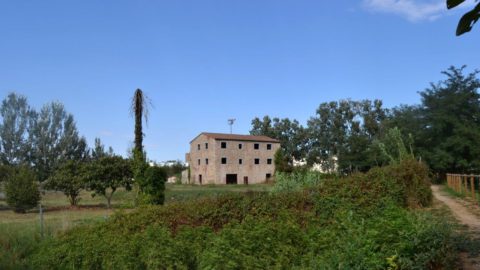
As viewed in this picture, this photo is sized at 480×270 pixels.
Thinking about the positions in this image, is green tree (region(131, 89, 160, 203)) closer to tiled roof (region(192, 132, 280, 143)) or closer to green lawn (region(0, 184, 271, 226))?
green lawn (region(0, 184, 271, 226))

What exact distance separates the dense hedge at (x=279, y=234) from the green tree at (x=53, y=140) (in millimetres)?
56060

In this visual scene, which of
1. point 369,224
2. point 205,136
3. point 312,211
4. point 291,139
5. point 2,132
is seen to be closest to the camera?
point 369,224

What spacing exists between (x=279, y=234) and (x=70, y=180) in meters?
28.0

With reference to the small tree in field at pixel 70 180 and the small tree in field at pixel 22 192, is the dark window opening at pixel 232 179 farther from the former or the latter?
the small tree in field at pixel 22 192

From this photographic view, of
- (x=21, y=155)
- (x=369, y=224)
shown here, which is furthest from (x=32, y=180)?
(x=21, y=155)

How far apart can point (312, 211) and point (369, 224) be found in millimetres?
2894

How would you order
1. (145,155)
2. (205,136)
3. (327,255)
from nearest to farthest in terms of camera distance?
1. (327,255)
2. (145,155)
3. (205,136)

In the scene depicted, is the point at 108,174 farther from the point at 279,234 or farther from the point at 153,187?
the point at 279,234

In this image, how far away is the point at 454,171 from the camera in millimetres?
41844

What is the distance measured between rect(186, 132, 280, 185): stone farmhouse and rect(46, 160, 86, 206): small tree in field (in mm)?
32975

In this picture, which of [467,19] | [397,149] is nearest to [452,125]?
[397,149]

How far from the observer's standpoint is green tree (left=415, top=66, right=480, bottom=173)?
1517 inches

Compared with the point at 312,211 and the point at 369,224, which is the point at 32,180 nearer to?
the point at 312,211

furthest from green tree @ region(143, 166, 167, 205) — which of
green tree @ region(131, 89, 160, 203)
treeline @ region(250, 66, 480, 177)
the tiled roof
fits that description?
the tiled roof
